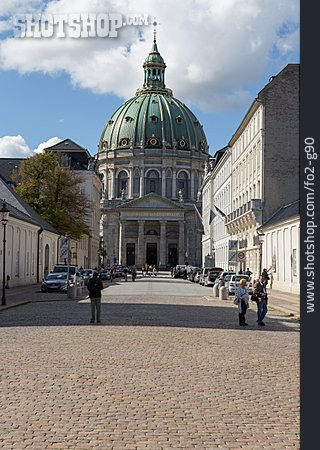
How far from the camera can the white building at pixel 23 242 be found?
43.6 meters

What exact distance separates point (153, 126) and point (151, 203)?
23796mm

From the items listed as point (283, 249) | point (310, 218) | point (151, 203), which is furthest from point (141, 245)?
point (310, 218)

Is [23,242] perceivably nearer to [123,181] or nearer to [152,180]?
[123,181]

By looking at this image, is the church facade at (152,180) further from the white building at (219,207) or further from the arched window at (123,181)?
the white building at (219,207)

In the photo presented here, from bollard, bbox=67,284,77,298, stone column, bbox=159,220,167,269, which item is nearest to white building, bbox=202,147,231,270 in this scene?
stone column, bbox=159,220,167,269

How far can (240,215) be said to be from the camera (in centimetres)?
6091

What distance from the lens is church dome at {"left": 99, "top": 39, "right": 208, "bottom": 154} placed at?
152m

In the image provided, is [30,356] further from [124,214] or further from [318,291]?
[124,214]

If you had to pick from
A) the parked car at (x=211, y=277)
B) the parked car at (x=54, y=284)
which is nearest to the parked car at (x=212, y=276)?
the parked car at (x=211, y=277)

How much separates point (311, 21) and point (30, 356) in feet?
33.7

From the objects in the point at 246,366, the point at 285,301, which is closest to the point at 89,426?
the point at 246,366

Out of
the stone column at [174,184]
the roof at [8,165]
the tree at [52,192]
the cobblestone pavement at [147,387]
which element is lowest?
the cobblestone pavement at [147,387]

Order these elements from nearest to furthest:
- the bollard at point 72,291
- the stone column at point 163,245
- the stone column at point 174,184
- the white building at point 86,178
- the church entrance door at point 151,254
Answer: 1. the bollard at point 72,291
2. the white building at point 86,178
3. the stone column at point 163,245
4. the church entrance door at point 151,254
5. the stone column at point 174,184

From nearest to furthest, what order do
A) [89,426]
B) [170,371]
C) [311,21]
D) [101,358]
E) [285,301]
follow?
[311,21]
[89,426]
[170,371]
[101,358]
[285,301]
